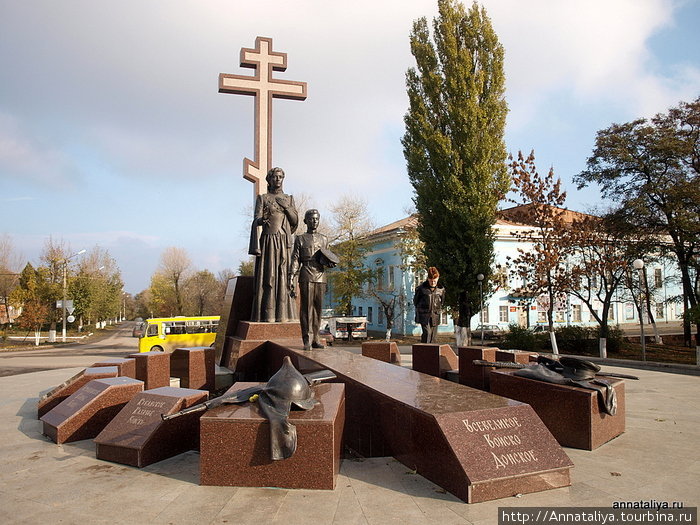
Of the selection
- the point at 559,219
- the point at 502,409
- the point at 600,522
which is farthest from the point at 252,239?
the point at 559,219

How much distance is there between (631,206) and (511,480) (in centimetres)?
2122

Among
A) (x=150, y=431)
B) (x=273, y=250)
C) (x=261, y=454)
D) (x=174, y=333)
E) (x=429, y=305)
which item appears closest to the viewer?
(x=261, y=454)

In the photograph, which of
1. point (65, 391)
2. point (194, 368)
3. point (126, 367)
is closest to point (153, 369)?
point (126, 367)

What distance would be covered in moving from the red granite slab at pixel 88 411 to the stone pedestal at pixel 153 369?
1.65 metres

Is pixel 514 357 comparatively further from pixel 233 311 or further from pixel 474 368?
pixel 233 311

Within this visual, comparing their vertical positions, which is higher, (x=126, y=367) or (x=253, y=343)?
(x=253, y=343)

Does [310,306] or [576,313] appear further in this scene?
[576,313]

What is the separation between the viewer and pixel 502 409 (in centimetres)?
405

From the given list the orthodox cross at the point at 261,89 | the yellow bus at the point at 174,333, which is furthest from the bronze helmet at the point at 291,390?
the yellow bus at the point at 174,333

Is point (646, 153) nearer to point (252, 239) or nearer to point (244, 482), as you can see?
point (252, 239)

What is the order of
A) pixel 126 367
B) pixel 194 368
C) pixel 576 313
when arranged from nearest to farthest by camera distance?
pixel 126 367
pixel 194 368
pixel 576 313

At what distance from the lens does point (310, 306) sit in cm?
761

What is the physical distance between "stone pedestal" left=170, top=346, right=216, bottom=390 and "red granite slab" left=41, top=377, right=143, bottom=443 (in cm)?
226

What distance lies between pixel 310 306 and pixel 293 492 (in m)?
4.04
